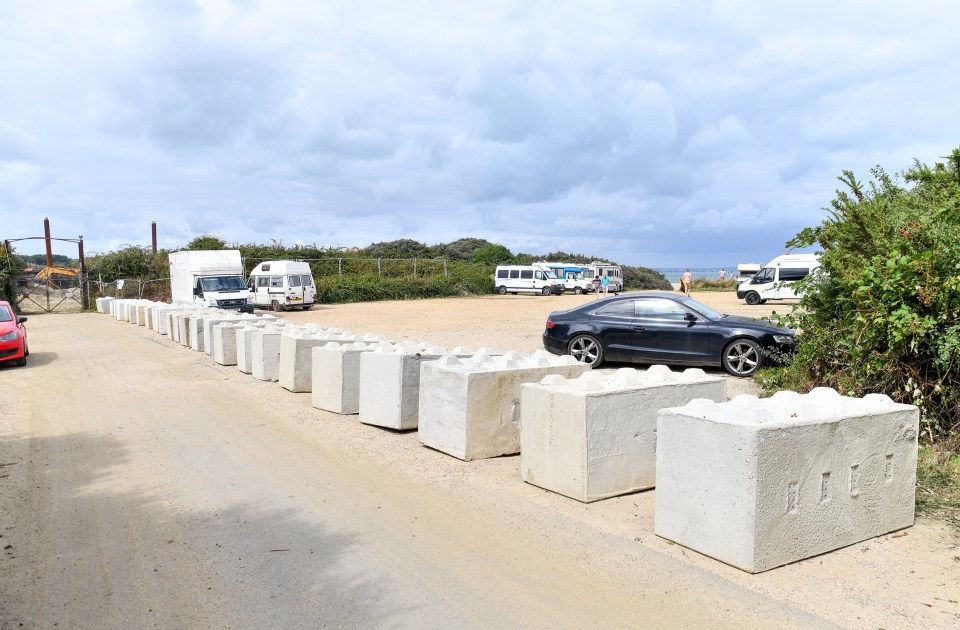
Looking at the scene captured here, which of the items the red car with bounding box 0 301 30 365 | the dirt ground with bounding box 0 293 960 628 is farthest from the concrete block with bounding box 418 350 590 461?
the red car with bounding box 0 301 30 365

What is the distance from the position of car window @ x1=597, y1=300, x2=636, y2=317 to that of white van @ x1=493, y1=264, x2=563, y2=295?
3551 cm

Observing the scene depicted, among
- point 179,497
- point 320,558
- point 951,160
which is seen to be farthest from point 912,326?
point 179,497

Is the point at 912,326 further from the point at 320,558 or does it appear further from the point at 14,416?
the point at 14,416

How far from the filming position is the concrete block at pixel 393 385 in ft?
28.7

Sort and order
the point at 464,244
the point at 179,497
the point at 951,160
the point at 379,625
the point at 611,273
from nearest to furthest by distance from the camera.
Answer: the point at 379,625, the point at 179,497, the point at 951,160, the point at 611,273, the point at 464,244

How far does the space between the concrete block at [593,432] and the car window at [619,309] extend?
6.68 m

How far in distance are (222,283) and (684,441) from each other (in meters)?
28.7

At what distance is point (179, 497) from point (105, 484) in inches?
Result: 37.2

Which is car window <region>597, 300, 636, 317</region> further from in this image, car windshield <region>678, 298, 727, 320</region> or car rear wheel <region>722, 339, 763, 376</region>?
car rear wheel <region>722, 339, 763, 376</region>

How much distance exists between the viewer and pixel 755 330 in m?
12.5

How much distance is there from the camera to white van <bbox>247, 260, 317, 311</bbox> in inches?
1425

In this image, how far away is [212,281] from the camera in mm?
30844

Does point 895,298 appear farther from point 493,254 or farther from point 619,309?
point 493,254

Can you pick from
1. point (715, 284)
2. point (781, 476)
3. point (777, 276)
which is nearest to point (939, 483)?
point (781, 476)
